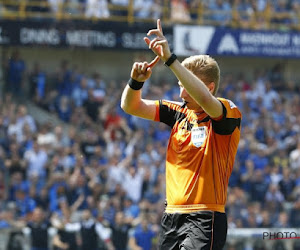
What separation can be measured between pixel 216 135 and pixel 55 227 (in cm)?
601

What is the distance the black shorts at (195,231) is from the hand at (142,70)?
942 mm

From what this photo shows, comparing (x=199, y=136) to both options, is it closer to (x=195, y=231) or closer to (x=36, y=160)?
Answer: (x=195, y=231)

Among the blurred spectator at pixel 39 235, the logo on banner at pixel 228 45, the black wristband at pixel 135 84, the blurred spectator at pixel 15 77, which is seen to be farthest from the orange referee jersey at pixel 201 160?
the logo on banner at pixel 228 45

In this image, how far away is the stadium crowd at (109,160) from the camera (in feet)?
39.3

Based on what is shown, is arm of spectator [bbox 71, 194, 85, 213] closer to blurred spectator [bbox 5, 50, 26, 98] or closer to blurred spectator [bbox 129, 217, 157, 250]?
blurred spectator [bbox 129, 217, 157, 250]

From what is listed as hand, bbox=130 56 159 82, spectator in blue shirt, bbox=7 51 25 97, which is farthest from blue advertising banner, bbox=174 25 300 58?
hand, bbox=130 56 159 82

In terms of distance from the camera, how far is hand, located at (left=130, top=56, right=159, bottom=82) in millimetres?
4566

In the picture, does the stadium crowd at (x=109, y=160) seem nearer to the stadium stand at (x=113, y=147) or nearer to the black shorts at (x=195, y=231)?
the stadium stand at (x=113, y=147)

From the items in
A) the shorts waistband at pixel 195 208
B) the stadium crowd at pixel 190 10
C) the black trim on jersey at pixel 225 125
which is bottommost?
the shorts waistband at pixel 195 208

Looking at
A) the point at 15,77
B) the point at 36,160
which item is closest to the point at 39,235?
the point at 36,160

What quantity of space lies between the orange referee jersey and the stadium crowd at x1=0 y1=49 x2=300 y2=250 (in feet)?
19.1

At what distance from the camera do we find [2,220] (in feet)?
36.5

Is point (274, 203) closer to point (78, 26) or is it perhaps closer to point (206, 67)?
point (78, 26)

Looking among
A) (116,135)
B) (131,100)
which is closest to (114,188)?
(116,135)
